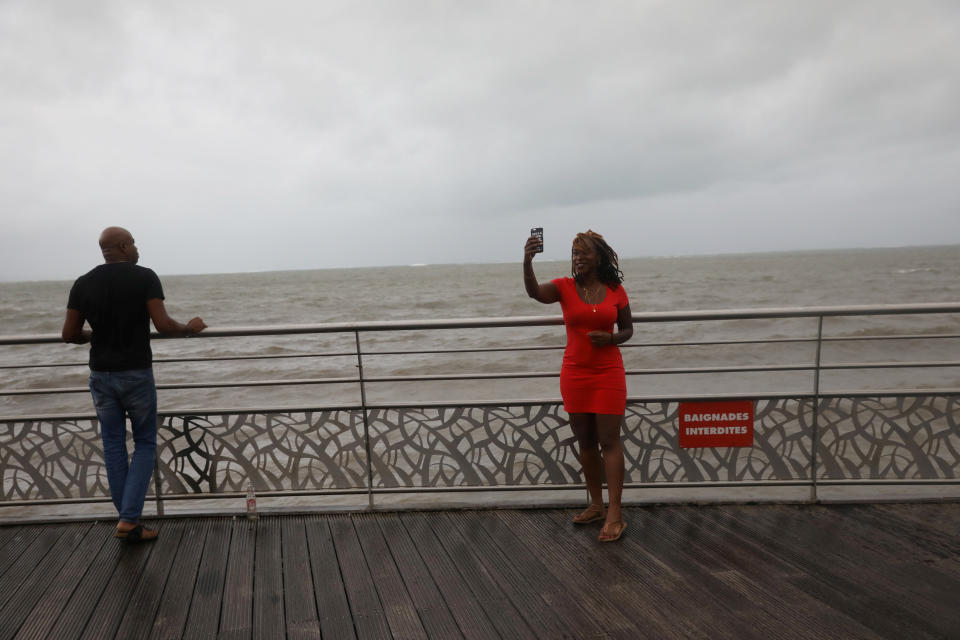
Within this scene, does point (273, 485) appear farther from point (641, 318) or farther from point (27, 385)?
point (27, 385)

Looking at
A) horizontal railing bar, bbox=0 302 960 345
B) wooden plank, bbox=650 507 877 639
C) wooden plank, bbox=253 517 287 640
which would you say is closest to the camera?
wooden plank, bbox=650 507 877 639

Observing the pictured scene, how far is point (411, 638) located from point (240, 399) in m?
9.97

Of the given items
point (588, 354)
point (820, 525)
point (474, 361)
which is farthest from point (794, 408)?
point (474, 361)

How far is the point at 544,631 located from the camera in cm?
255

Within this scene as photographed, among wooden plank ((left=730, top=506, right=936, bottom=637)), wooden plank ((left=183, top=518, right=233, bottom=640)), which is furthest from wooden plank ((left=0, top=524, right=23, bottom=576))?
wooden plank ((left=730, top=506, right=936, bottom=637))

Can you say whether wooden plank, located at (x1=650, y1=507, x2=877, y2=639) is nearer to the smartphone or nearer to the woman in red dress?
the woman in red dress

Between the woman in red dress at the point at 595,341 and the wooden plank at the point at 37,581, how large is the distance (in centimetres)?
271

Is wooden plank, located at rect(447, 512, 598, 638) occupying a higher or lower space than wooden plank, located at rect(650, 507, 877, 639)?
higher

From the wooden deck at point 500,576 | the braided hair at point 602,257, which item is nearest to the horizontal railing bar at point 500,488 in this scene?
the wooden deck at point 500,576

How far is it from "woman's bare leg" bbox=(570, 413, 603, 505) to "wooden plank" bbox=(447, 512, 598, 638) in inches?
20.6

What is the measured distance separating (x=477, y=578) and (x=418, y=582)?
0.28m

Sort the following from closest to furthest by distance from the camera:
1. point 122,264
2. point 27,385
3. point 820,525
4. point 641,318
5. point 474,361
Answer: point 122,264, point 820,525, point 641,318, point 27,385, point 474,361

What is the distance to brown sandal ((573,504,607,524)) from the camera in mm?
3566

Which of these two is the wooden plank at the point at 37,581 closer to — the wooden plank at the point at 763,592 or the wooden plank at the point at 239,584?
the wooden plank at the point at 239,584
